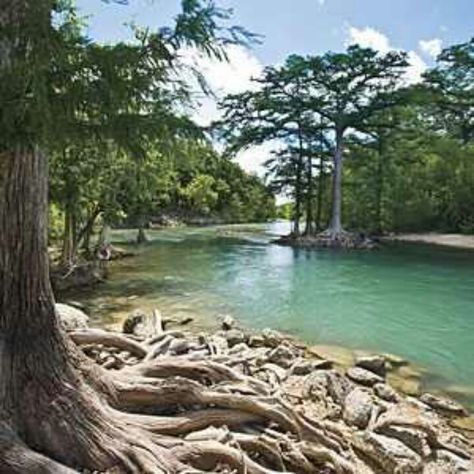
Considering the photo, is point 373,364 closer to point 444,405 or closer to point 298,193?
point 444,405

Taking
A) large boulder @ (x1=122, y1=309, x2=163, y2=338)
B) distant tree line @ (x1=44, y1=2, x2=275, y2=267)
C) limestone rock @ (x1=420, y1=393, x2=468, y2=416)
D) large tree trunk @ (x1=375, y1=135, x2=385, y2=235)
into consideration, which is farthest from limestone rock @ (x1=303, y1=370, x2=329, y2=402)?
large tree trunk @ (x1=375, y1=135, x2=385, y2=235)

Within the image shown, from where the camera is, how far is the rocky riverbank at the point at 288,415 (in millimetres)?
3959

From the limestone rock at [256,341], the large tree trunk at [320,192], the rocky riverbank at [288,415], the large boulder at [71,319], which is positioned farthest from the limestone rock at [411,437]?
the large tree trunk at [320,192]

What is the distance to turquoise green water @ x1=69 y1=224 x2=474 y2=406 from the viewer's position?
9859mm

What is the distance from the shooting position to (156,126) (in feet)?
7.63

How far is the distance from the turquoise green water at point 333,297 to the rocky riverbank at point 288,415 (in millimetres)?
1904

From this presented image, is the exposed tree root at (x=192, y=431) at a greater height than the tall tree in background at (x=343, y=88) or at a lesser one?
lesser

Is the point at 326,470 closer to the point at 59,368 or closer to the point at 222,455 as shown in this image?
the point at 222,455

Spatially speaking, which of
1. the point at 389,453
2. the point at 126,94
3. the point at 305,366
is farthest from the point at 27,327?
the point at 305,366

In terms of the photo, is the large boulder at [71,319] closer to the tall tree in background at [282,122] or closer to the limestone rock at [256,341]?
the limestone rock at [256,341]

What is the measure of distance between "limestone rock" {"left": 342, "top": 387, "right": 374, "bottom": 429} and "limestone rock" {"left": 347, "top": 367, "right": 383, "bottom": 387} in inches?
51.9

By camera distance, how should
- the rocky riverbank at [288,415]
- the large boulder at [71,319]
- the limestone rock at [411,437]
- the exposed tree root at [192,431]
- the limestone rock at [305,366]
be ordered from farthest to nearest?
1. the limestone rock at [305,366]
2. the large boulder at [71,319]
3. the limestone rock at [411,437]
4. the rocky riverbank at [288,415]
5. the exposed tree root at [192,431]

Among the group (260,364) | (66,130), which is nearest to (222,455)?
(66,130)

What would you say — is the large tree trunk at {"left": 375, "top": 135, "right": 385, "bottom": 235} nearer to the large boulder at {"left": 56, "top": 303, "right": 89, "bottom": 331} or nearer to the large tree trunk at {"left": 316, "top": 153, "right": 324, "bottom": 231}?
the large tree trunk at {"left": 316, "top": 153, "right": 324, "bottom": 231}
